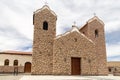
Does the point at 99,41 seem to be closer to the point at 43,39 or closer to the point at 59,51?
the point at 59,51

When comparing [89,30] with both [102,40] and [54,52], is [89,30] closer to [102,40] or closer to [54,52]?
[102,40]

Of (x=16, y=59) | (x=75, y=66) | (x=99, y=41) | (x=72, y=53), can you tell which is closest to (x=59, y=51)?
(x=72, y=53)

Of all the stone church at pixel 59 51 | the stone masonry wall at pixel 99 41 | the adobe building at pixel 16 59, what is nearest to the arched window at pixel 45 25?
the stone church at pixel 59 51

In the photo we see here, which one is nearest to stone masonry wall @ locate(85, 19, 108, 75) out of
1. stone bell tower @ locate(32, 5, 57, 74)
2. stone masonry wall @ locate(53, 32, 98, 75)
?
stone masonry wall @ locate(53, 32, 98, 75)

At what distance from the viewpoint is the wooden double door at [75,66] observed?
22.3 meters

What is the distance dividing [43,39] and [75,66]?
5.84 metres

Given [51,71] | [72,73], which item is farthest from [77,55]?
[51,71]

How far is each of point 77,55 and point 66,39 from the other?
2714 mm

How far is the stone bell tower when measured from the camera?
2142 centimetres

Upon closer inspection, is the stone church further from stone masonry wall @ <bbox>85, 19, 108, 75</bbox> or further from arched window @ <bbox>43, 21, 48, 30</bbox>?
stone masonry wall @ <bbox>85, 19, 108, 75</bbox>

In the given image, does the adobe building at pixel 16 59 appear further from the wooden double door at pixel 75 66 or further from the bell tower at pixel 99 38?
the bell tower at pixel 99 38

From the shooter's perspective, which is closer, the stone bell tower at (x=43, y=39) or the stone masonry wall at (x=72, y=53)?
the stone bell tower at (x=43, y=39)

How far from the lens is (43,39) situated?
22.3 m

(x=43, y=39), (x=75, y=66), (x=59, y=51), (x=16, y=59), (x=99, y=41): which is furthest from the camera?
(x=16, y=59)
